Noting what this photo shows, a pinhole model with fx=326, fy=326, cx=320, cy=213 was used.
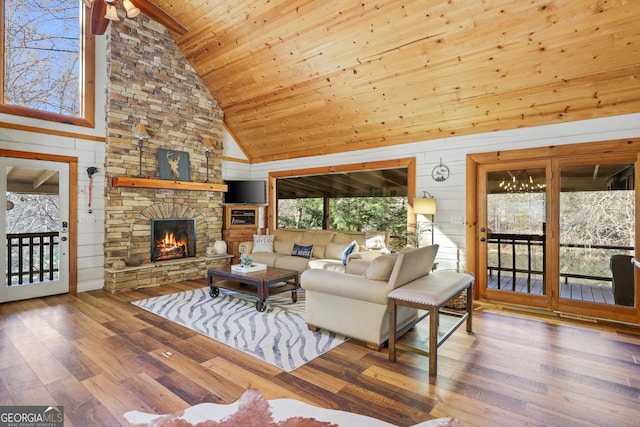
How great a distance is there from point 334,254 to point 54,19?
19.2ft

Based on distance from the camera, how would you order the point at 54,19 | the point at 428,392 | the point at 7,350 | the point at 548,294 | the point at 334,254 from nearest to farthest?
the point at 428,392
the point at 7,350
the point at 548,294
the point at 54,19
the point at 334,254

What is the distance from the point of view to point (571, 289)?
430cm

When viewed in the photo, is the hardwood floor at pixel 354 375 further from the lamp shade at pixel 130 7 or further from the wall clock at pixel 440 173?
the lamp shade at pixel 130 7

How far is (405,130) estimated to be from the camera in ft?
18.1

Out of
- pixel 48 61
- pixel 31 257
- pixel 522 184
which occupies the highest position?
pixel 48 61

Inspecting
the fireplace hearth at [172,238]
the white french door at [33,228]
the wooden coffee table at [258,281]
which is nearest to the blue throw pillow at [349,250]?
the wooden coffee table at [258,281]

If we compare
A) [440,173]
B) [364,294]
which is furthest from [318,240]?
[364,294]

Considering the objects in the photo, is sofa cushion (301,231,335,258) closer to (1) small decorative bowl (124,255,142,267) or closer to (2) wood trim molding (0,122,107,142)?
(1) small decorative bowl (124,255,142,267)

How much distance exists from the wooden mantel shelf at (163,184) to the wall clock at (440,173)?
4.24 m

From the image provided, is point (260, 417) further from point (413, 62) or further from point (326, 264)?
point (413, 62)

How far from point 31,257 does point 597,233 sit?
7852 millimetres

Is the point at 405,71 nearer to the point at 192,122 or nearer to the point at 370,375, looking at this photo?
the point at 370,375

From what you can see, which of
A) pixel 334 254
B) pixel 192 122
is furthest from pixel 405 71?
pixel 192 122

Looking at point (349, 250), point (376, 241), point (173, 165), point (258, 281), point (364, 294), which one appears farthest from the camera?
point (173, 165)
